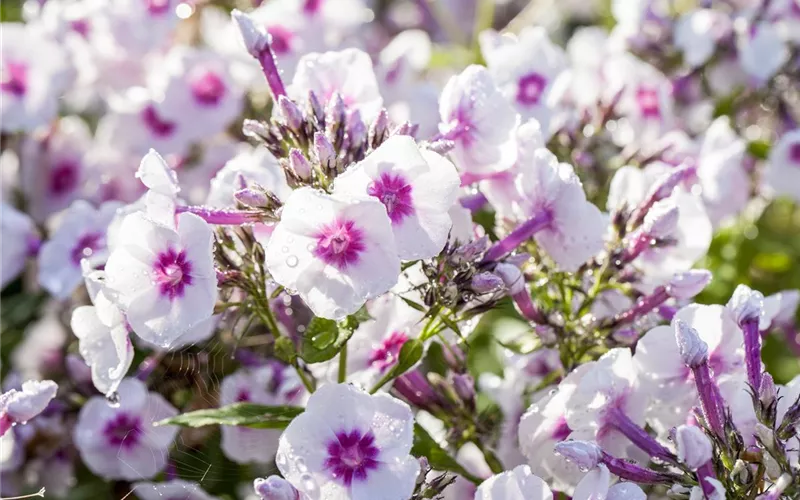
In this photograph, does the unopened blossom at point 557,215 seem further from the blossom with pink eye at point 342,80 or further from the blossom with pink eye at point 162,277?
the blossom with pink eye at point 162,277

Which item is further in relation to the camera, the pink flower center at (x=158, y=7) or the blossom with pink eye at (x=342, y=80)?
the pink flower center at (x=158, y=7)

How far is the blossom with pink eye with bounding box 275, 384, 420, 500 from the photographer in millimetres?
1396

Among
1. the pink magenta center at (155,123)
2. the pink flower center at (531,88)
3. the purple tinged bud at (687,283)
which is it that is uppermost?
the pink flower center at (531,88)

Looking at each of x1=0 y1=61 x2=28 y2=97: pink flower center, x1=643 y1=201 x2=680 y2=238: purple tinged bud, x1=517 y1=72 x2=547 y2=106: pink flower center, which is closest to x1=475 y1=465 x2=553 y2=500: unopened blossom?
x1=643 y1=201 x2=680 y2=238: purple tinged bud

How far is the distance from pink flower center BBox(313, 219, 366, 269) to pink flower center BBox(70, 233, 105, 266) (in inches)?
31.3

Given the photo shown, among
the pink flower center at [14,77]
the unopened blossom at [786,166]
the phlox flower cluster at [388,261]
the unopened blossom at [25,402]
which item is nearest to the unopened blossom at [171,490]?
the phlox flower cluster at [388,261]

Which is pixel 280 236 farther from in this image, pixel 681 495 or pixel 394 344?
pixel 681 495

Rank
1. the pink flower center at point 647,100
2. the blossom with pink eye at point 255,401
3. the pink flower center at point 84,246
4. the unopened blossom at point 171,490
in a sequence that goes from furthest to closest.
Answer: the pink flower center at point 647,100 < the pink flower center at point 84,246 < the blossom with pink eye at point 255,401 < the unopened blossom at point 171,490

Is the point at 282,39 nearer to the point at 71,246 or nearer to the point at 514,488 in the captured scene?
the point at 71,246

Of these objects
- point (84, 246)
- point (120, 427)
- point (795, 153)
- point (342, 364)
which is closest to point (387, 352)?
point (342, 364)

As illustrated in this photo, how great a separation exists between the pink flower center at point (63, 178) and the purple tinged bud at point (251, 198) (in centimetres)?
137

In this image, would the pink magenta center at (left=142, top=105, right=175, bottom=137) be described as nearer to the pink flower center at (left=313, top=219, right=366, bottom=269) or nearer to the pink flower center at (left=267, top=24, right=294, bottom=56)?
the pink flower center at (left=267, top=24, right=294, bottom=56)

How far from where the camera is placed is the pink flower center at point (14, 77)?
96.5 inches

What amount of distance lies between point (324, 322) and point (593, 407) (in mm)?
413
